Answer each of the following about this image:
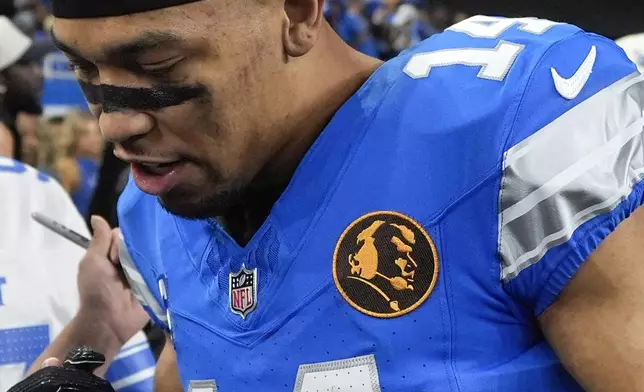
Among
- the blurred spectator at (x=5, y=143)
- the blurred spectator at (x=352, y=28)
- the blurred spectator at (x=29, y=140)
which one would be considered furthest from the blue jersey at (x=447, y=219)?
the blurred spectator at (x=352, y=28)

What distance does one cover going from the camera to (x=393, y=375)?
82cm

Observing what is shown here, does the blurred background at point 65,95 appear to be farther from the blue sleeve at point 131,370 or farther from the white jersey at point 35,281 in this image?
the blue sleeve at point 131,370

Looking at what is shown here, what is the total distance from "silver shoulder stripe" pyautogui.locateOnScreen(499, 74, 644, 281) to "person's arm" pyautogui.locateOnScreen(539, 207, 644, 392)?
1.2 inches

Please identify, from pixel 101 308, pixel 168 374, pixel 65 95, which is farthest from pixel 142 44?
pixel 65 95

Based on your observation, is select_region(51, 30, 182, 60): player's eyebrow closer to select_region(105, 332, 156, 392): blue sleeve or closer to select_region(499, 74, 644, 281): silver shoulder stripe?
select_region(499, 74, 644, 281): silver shoulder stripe

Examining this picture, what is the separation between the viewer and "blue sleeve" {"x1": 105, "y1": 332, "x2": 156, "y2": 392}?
152cm

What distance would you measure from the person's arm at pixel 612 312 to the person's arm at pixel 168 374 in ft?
1.91

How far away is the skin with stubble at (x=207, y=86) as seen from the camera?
30.9 inches

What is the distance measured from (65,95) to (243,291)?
3.69 meters

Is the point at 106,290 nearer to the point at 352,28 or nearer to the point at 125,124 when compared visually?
the point at 125,124

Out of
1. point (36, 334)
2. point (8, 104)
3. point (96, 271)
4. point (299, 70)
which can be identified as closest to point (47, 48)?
point (8, 104)

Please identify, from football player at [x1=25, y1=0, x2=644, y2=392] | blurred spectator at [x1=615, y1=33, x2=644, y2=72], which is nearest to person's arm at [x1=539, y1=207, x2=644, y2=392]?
football player at [x1=25, y1=0, x2=644, y2=392]

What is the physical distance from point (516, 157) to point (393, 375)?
0.22 m

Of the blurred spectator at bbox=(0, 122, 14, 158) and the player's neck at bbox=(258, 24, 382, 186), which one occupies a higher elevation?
the player's neck at bbox=(258, 24, 382, 186)
